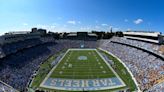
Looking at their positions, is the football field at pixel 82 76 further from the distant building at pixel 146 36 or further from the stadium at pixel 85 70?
the distant building at pixel 146 36

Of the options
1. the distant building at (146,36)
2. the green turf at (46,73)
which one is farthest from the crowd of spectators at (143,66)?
the distant building at (146,36)

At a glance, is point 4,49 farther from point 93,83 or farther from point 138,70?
point 138,70

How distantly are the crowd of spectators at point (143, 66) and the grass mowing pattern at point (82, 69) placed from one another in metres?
4.79

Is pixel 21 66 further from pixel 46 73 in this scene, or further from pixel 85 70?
pixel 85 70

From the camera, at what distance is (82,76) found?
42219 millimetres

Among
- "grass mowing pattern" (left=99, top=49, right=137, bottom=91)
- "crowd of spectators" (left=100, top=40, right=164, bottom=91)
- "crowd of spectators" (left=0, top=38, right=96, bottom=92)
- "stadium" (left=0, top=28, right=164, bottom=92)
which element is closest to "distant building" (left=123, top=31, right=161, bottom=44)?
"stadium" (left=0, top=28, right=164, bottom=92)

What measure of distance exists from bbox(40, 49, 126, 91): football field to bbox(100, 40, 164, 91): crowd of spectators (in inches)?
137

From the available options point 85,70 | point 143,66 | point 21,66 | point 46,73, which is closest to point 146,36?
point 143,66

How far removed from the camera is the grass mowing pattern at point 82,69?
140 ft

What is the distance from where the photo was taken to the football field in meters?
37.3

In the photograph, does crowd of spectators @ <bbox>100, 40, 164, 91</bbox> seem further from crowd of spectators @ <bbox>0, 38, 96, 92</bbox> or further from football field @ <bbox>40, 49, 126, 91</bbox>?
crowd of spectators @ <bbox>0, 38, 96, 92</bbox>

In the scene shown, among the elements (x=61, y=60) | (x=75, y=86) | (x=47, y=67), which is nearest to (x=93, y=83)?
(x=75, y=86)

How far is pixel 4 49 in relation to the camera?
46.2 metres

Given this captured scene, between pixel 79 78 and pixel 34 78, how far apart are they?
26.3ft
